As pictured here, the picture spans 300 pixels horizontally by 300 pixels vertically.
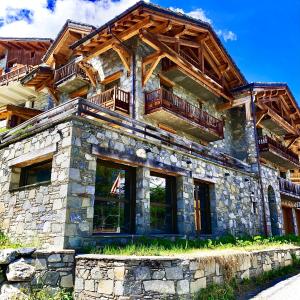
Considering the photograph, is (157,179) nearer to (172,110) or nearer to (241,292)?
(241,292)

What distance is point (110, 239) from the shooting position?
7160 mm

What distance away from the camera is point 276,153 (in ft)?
62.6

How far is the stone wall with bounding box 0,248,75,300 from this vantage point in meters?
5.55

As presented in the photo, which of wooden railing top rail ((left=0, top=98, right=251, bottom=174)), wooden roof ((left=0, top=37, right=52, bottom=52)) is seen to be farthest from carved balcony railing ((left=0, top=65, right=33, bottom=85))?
wooden railing top rail ((left=0, top=98, right=251, bottom=174))

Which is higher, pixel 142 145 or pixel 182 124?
pixel 182 124

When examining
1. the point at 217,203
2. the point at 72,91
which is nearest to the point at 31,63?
the point at 72,91

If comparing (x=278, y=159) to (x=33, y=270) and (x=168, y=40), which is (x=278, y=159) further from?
(x=33, y=270)

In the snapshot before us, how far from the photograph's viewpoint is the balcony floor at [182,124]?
13.1 metres

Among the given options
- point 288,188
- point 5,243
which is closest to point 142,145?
point 5,243

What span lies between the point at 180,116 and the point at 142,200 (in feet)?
21.0

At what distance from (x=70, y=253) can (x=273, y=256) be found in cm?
560

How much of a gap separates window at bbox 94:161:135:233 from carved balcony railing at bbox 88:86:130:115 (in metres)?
4.55

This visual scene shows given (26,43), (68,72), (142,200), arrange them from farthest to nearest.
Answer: (26,43) → (68,72) → (142,200)

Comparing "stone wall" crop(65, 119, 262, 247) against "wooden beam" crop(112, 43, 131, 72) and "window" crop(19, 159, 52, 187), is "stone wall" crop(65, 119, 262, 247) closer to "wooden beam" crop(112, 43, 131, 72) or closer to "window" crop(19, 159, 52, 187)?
"window" crop(19, 159, 52, 187)
